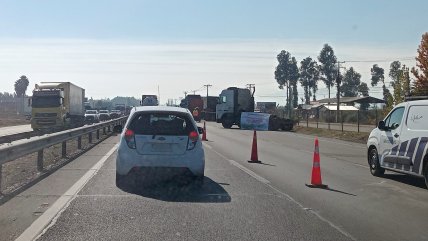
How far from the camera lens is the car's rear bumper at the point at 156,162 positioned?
11258mm

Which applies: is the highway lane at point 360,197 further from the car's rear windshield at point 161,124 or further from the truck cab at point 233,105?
the truck cab at point 233,105

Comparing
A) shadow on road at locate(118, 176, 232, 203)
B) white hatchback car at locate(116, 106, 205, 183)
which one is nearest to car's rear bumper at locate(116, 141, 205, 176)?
white hatchback car at locate(116, 106, 205, 183)

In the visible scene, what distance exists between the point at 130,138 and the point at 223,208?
10.5 ft

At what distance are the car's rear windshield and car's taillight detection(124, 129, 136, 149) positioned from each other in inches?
3.4

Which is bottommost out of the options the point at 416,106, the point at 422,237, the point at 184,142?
the point at 422,237

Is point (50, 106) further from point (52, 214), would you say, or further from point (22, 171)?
point (52, 214)

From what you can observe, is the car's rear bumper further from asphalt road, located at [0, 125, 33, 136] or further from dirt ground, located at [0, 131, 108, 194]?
asphalt road, located at [0, 125, 33, 136]

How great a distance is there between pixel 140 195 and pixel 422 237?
16.6ft

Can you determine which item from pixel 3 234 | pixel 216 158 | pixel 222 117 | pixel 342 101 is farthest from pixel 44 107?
pixel 342 101

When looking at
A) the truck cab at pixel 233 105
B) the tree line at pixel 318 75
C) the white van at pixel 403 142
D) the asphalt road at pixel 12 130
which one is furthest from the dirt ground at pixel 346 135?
the tree line at pixel 318 75

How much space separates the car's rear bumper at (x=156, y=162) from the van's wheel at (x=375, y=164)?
514 centimetres

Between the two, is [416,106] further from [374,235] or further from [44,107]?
[44,107]

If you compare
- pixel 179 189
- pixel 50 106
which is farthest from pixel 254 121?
pixel 179 189

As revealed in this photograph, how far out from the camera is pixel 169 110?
38.2 ft
